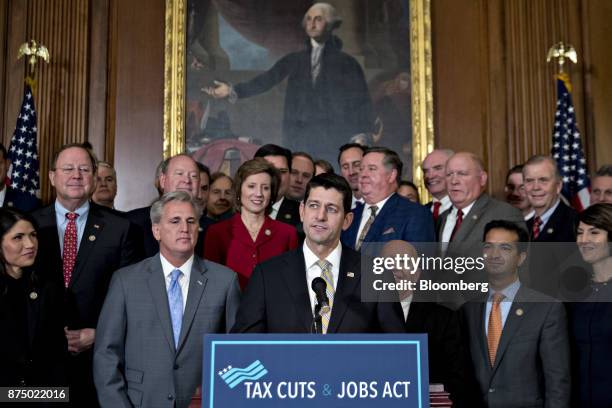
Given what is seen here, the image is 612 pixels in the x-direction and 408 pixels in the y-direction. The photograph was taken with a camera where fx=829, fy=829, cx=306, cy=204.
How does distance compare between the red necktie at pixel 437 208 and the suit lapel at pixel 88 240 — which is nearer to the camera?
the suit lapel at pixel 88 240

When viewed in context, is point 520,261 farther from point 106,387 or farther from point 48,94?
point 48,94

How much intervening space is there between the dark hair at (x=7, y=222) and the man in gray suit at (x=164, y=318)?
A: 550 mm

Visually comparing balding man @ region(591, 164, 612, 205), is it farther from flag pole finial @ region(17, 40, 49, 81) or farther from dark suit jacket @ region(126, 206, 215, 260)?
flag pole finial @ region(17, 40, 49, 81)

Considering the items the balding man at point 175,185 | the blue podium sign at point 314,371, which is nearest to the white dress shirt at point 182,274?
the balding man at point 175,185

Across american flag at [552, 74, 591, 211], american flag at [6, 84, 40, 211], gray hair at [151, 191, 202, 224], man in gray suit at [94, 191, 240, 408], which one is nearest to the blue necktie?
man in gray suit at [94, 191, 240, 408]

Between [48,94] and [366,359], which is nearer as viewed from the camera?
[366,359]

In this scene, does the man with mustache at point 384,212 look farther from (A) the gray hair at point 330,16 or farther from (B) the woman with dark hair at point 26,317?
(A) the gray hair at point 330,16

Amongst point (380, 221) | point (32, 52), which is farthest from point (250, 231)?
point (32, 52)

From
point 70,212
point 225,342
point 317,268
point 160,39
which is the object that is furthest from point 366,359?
point 160,39

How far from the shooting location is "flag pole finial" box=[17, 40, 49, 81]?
7.91 metres

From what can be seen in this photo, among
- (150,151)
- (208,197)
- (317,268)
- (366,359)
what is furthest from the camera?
(150,151)

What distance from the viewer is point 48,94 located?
820cm

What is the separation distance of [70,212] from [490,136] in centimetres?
481

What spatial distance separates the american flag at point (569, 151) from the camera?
7.48m
